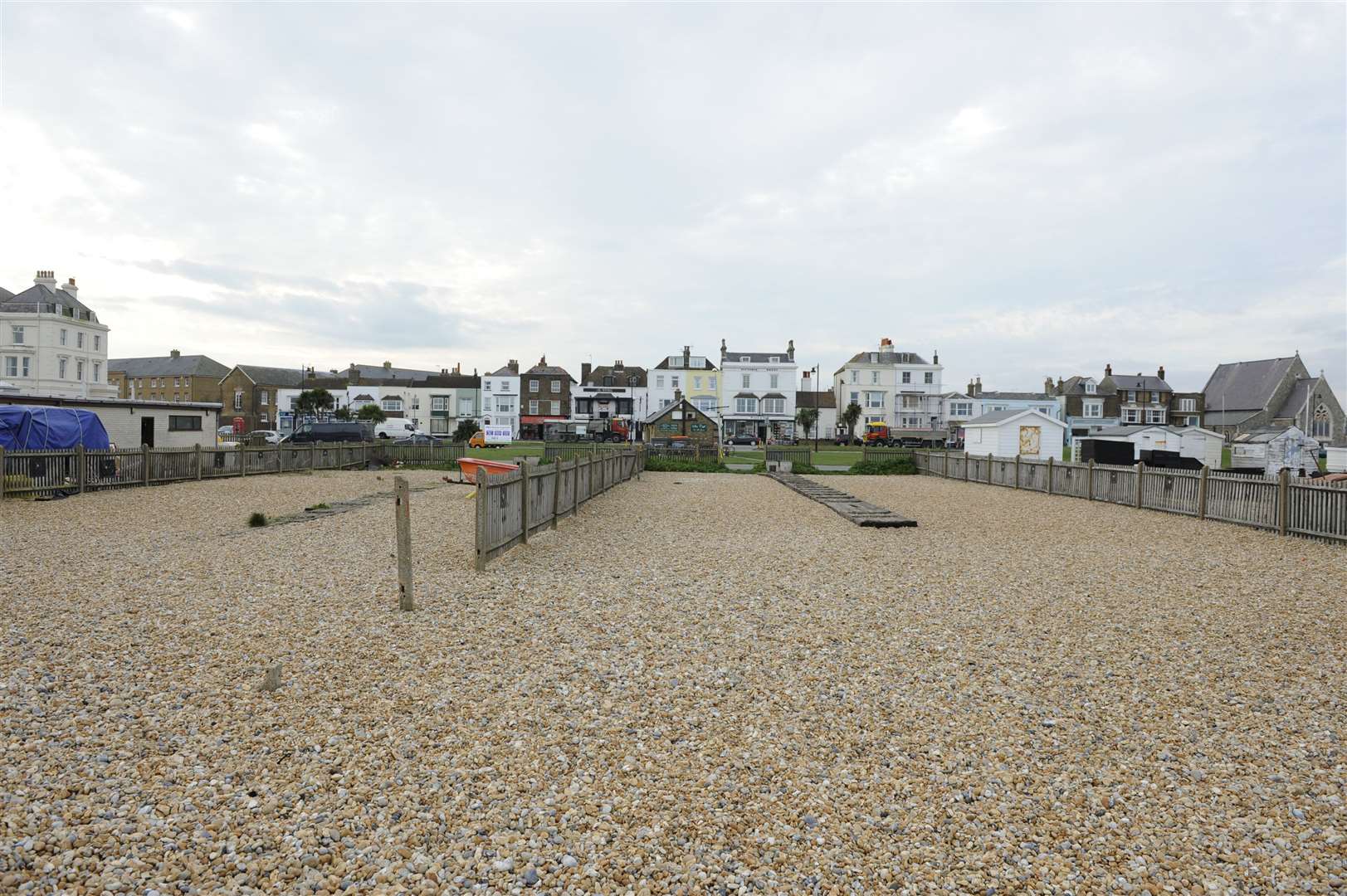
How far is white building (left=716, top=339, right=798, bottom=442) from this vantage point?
277 feet

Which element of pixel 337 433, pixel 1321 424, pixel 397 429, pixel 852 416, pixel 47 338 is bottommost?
pixel 337 433

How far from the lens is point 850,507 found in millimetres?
21125

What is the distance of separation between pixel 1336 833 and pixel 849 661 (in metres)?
3.73

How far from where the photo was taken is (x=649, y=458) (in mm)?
42719

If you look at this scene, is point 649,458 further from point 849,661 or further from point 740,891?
point 740,891

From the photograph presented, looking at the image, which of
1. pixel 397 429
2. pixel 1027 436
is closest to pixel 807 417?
pixel 1027 436

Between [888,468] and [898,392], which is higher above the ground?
[898,392]

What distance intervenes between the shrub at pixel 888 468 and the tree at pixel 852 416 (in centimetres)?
4505

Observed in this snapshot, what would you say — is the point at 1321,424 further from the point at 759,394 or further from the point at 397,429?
the point at 397,429

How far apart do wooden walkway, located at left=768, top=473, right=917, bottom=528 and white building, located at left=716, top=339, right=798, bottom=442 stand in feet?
171

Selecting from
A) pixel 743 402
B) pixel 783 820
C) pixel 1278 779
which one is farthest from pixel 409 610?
pixel 743 402

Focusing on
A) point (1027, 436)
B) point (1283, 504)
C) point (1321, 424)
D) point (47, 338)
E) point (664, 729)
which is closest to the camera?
point (664, 729)

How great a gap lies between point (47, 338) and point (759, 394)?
6475 centimetres

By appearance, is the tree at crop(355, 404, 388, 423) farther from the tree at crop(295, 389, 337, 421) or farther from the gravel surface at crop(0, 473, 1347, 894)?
the gravel surface at crop(0, 473, 1347, 894)
